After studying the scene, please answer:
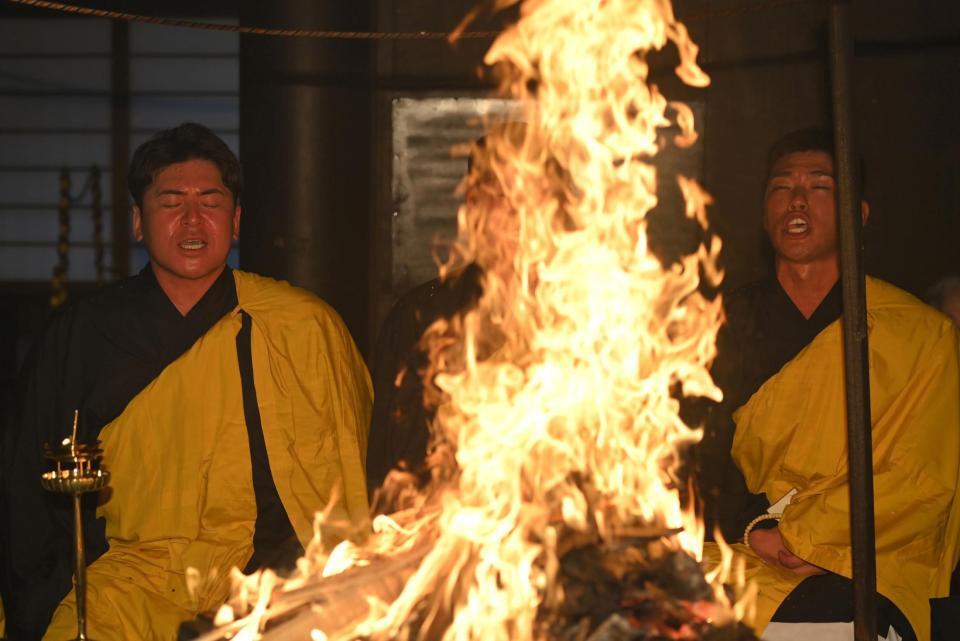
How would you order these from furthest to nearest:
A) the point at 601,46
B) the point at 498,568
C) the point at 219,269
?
1. the point at 601,46
2. the point at 219,269
3. the point at 498,568

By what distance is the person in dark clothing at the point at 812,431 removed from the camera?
10.8 feet

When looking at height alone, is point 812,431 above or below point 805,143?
below

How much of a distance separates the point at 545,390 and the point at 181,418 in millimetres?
1116

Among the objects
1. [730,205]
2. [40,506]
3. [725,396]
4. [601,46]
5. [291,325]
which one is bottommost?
[40,506]

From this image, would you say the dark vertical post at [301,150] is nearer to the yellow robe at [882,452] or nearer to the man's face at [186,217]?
the man's face at [186,217]

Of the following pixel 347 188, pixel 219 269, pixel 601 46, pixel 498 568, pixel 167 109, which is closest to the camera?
pixel 498 568

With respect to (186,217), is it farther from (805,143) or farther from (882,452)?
(882,452)

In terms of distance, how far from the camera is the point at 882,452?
3461 mm

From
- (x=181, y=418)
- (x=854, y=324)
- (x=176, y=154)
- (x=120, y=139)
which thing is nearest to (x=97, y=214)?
(x=120, y=139)

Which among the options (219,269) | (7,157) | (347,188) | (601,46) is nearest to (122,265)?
(7,157)

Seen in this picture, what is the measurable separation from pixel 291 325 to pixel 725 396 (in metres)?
1.48

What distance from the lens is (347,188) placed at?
531 cm

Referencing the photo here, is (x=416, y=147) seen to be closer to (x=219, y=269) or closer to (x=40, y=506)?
(x=219, y=269)

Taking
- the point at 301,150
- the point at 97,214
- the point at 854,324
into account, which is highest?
the point at 301,150
